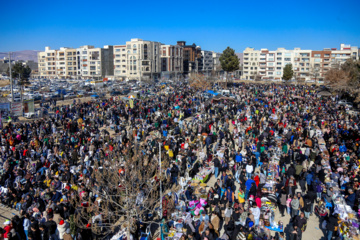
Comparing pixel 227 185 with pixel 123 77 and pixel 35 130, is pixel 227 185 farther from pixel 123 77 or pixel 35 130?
pixel 123 77

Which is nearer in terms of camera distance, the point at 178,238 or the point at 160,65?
the point at 178,238

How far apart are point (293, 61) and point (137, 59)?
166ft

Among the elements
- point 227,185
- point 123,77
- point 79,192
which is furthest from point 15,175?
point 123,77

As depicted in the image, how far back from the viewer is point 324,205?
9.22 meters

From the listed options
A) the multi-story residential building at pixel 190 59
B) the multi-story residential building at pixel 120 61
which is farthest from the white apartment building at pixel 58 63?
the multi-story residential building at pixel 190 59

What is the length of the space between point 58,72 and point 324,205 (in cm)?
11396

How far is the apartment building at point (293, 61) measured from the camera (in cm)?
8750

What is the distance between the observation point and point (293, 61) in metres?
92.4

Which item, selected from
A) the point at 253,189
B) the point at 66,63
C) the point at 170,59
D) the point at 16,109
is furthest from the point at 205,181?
the point at 66,63

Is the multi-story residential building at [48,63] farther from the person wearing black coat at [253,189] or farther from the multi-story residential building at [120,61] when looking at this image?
the person wearing black coat at [253,189]

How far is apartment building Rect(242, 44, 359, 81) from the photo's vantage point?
8750 centimetres

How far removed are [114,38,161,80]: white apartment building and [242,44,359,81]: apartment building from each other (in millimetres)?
32585

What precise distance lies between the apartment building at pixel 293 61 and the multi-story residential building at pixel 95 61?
1867 inches

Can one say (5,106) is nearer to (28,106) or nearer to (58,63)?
(28,106)
